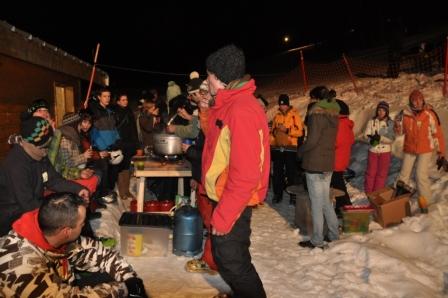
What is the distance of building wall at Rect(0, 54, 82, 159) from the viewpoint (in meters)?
6.21

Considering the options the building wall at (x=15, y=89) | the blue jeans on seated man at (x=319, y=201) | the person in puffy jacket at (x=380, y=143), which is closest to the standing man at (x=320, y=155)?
the blue jeans on seated man at (x=319, y=201)

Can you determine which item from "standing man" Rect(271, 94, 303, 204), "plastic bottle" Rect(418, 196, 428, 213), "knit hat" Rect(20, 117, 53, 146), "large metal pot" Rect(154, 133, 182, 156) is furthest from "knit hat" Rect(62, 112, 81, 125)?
"plastic bottle" Rect(418, 196, 428, 213)

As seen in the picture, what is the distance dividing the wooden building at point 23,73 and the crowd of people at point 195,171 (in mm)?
1172

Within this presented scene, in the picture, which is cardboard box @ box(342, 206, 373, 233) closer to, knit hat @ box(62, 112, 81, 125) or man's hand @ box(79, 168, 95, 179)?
man's hand @ box(79, 168, 95, 179)

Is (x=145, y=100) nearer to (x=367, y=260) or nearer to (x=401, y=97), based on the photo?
(x=367, y=260)

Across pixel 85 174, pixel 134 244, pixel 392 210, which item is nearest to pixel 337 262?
pixel 392 210

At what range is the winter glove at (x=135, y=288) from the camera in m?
2.75

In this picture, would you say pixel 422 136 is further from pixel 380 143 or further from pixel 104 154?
pixel 104 154

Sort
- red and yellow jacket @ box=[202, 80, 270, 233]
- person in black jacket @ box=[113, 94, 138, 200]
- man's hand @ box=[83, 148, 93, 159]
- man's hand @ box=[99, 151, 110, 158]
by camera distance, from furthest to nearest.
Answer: person in black jacket @ box=[113, 94, 138, 200] → man's hand @ box=[99, 151, 110, 158] → man's hand @ box=[83, 148, 93, 159] → red and yellow jacket @ box=[202, 80, 270, 233]

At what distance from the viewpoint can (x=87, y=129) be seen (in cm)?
633

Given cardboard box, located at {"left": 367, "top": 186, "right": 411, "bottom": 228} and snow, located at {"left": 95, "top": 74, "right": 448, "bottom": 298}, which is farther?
cardboard box, located at {"left": 367, "top": 186, "right": 411, "bottom": 228}

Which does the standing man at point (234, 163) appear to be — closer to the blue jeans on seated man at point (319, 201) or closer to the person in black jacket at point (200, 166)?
the person in black jacket at point (200, 166)

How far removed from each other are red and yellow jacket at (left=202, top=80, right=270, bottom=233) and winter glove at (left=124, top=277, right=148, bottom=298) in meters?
0.71

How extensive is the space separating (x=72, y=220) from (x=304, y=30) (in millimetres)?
44516
